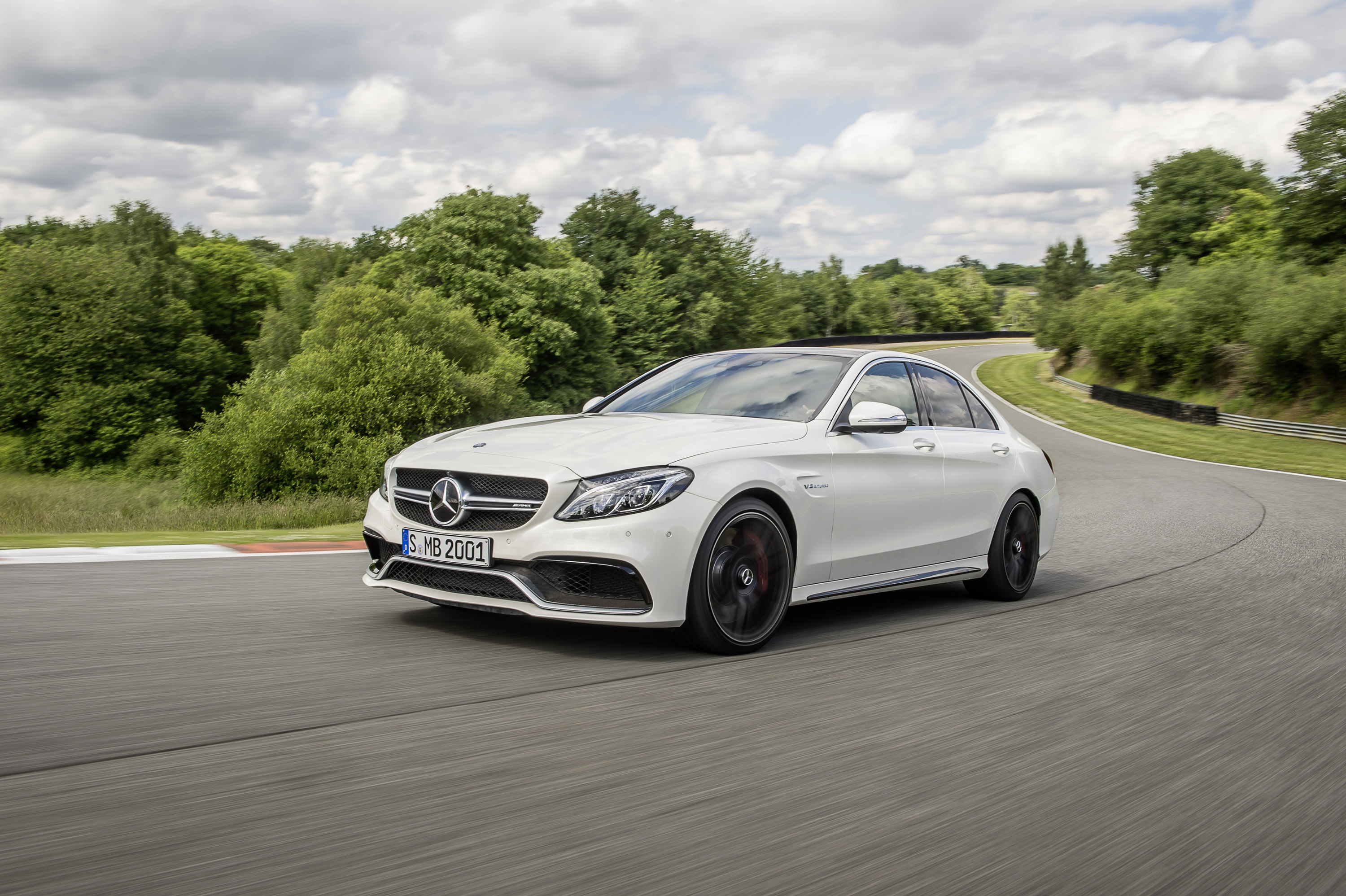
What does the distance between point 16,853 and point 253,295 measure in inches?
3080

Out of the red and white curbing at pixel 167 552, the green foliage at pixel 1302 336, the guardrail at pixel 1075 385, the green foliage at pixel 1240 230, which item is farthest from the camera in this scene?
the green foliage at pixel 1240 230

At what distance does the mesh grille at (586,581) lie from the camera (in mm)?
4859

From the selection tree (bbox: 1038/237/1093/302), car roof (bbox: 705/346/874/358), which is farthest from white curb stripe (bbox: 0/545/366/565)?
tree (bbox: 1038/237/1093/302)

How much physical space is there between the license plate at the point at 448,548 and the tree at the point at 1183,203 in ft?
253

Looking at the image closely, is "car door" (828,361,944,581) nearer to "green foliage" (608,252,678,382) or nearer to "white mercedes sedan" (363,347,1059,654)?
"white mercedes sedan" (363,347,1059,654)

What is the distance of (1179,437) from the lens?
36.4 meters

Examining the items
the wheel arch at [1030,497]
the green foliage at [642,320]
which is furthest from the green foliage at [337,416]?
the wheel arch at [1030,497]

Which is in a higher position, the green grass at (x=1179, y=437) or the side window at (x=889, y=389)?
the side window at (x=889, y=389)

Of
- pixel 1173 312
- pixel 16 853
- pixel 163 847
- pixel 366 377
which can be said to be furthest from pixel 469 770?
pixel 1173 312

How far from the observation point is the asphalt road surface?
2.79m

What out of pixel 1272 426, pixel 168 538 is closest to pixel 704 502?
pixel 168 538

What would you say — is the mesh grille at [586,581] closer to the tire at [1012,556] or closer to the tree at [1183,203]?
the tire at [1012,556]

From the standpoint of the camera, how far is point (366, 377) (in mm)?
35406

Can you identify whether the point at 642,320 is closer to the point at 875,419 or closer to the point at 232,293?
the point at 232,293
